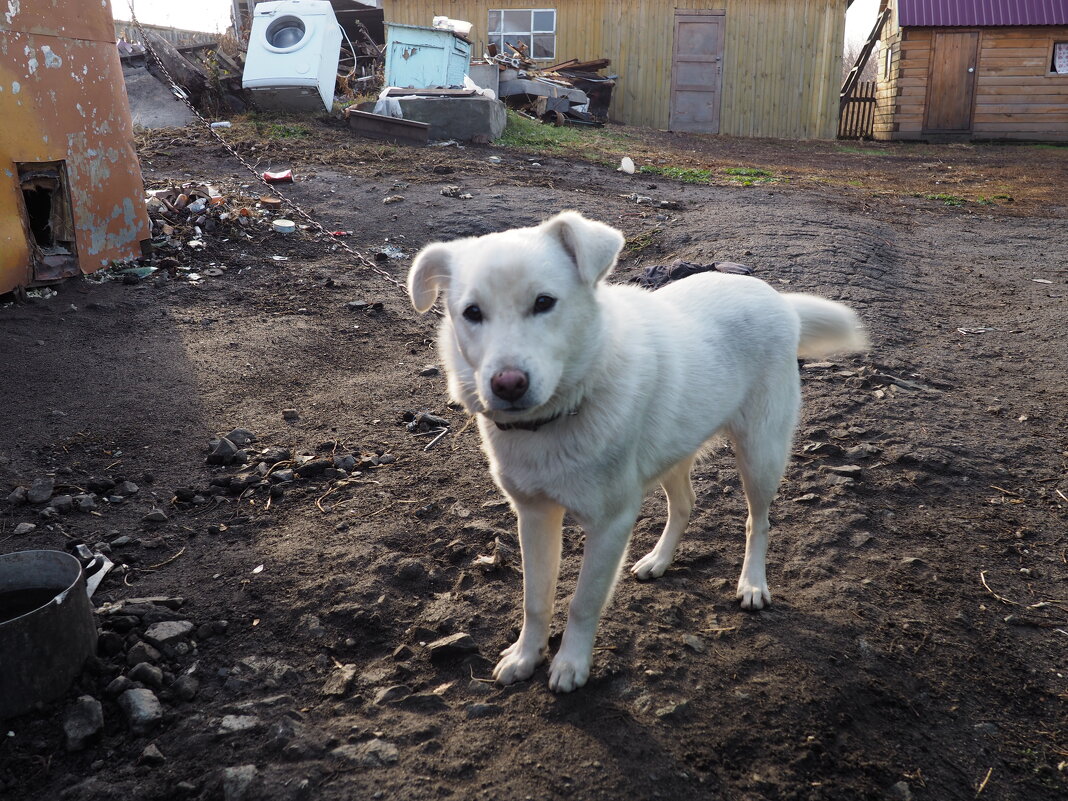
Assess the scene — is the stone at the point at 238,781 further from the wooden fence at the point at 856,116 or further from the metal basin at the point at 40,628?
the wooden fence at the point at 856,116

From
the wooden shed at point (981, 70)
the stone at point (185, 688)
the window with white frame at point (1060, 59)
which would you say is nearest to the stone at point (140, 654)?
the stone at point (185, 688)

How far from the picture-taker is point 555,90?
17.7 m

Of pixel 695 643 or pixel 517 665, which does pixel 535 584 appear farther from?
pixel 695 643

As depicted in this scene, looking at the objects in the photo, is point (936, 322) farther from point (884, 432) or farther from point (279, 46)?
point (279, 46)

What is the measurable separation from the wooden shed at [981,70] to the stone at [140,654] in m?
23.0

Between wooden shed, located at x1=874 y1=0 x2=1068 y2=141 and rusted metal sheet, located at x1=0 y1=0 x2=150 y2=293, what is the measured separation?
20.5 m

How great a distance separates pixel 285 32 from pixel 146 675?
1410cm

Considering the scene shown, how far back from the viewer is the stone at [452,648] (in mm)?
2508

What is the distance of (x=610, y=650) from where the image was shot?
8.32ft

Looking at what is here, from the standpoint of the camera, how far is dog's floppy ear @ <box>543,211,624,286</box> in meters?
2.24

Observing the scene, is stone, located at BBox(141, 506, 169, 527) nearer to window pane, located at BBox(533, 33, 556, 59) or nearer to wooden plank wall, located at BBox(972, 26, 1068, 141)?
window pane, located at BBox(533, 33, 556, 59)

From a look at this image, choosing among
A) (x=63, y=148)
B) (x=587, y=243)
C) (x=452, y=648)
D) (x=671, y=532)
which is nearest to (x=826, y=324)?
(x=671, y=532)

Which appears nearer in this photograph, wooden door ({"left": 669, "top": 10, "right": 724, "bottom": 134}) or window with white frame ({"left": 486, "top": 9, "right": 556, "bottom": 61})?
wooden door ({"left": 669, "top": 10, "right": 724, "bottom": 134})

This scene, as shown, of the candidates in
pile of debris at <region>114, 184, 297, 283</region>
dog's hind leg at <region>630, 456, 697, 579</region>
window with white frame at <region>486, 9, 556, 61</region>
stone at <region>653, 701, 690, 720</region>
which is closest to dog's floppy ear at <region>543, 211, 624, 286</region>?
dog's hind leg at <region>630, 456, 697, 579</region>
